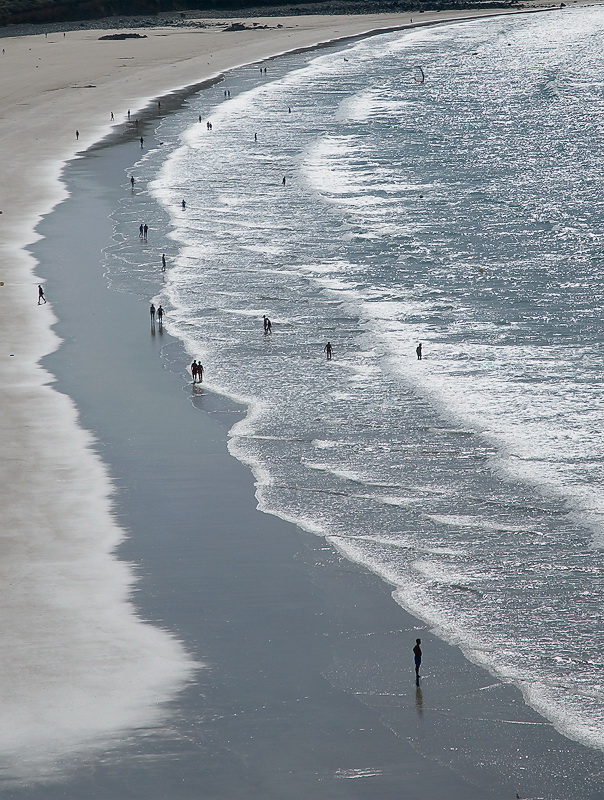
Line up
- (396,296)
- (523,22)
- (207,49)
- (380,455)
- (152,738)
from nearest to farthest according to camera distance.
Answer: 1. (152,738)
2. (380,455)
3. (396,296)
4. (207,49)
5. (523,22)

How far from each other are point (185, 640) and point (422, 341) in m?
19.4

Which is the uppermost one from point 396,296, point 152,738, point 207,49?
point 207,49

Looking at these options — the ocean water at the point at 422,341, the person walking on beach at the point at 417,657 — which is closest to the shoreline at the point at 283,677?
the person walking on beach at the point at 417,657

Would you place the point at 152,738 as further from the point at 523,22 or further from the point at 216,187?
the point at 523,22

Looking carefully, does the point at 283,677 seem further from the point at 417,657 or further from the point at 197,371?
the point at 197,371

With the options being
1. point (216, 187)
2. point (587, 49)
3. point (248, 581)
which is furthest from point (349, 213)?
point (587, 49)

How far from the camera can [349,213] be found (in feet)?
193

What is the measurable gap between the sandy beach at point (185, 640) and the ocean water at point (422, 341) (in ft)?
3.34

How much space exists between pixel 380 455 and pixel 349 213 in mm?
31962

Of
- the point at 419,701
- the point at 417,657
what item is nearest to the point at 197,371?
the point at 417,657

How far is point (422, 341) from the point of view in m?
37.9

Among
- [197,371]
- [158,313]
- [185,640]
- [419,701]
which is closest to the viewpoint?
[419,701]

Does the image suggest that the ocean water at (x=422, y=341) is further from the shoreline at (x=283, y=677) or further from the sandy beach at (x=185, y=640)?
the sandy beach at (x=185, y=640)

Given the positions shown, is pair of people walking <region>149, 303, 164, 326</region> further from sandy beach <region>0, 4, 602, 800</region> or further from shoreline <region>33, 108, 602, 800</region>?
shoreline <region>33, 108, 602, 800</region>
